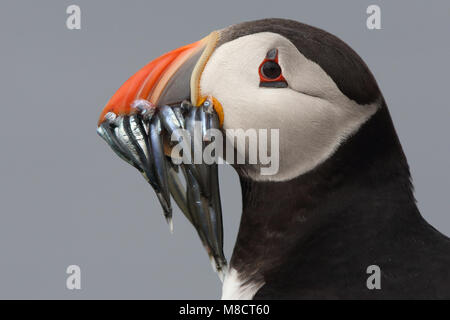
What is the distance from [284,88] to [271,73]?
89 millimetres

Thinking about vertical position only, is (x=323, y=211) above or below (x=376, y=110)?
below

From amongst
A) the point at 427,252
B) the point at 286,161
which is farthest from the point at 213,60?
the point at 427,252

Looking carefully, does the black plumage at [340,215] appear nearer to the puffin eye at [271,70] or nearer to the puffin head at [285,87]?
the puffin head at [285,87]

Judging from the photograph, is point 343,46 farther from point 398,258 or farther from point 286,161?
point 398,258

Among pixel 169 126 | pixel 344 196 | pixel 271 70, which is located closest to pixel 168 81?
pixel 169 126

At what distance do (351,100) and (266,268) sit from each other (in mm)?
830

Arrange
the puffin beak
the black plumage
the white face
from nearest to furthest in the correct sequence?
the black plumage, the white face, the puffin beak

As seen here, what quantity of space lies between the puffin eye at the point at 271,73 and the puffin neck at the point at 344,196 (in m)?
0.40

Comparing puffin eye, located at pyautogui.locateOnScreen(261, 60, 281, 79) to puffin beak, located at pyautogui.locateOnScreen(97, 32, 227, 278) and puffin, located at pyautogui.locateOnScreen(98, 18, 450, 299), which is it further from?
puffin beak, located at pyautogui.locateOnScreen(97, 32, 227, 278)

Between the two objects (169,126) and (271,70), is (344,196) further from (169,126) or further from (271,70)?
(169,126)

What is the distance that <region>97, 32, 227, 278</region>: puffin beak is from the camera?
16.3 feet

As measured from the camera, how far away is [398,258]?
4660 millimetres

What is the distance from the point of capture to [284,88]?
4.83 m

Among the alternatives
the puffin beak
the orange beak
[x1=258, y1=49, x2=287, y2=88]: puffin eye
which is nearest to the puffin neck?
the puffin beak
